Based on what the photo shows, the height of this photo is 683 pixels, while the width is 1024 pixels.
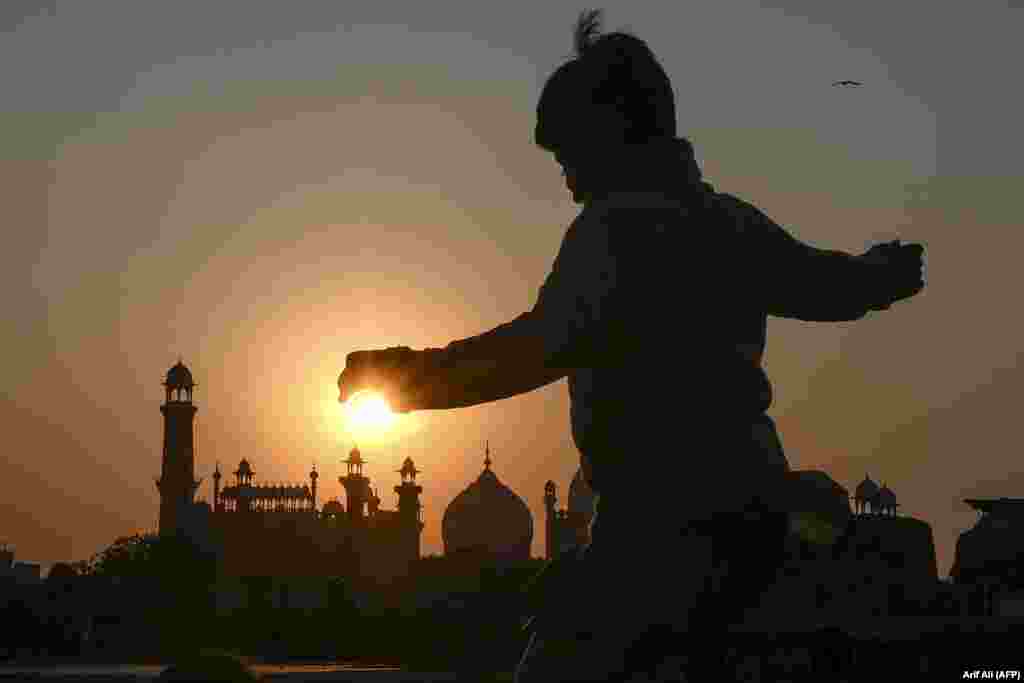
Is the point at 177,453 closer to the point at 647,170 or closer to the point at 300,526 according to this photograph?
the point at 300,526

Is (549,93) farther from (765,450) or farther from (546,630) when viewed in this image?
(546,630)

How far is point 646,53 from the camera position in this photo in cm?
340

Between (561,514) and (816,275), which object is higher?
(561,514)

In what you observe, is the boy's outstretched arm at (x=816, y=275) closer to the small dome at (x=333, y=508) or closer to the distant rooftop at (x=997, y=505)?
the distant rooftop at (x=997, y=505)

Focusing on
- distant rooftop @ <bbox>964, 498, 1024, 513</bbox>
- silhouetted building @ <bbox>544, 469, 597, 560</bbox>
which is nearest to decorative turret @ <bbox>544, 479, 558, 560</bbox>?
silhouetted building @ <bbox>544, 469, 597, 560</bbox>

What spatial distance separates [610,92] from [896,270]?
720 mm

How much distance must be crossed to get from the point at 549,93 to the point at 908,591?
2442mm

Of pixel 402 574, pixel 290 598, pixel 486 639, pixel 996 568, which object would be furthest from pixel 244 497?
pixel 996 568

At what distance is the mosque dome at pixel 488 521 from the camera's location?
263ft

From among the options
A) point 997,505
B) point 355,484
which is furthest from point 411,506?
point 997,505

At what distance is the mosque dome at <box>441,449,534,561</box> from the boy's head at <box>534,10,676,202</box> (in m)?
76.2

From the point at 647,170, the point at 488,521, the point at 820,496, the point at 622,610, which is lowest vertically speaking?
the point at 622,610

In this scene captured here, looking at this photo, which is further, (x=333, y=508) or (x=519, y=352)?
(x=333, y=508)

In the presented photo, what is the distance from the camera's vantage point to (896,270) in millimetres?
3656
